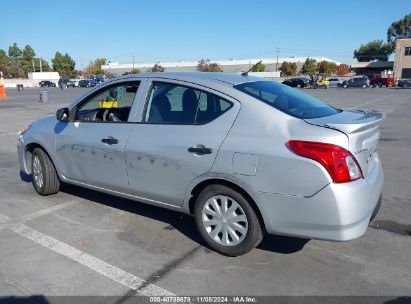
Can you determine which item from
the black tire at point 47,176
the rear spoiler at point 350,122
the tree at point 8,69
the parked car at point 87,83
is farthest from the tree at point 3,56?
the rear spoiler at point 350,122

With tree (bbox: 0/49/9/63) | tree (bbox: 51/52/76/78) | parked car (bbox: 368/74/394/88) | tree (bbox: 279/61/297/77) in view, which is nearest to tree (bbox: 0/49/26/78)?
tree (bbox: 0/49/9/63)

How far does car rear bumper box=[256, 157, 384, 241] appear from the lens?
9.84 feet

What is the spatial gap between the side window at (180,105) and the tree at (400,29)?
124449 millimetres

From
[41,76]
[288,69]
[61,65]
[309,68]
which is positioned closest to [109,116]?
[288,69]

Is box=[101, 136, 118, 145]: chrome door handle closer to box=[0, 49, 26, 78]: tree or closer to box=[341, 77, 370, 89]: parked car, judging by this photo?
box=[341, 77, 370, 89]: parked car

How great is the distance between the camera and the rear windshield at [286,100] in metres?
3.51

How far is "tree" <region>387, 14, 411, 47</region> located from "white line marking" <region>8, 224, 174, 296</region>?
125358 mm

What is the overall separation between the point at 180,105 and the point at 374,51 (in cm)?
12547

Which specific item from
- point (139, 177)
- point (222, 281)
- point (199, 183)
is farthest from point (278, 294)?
point (139, 177)

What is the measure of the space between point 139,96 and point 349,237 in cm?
252

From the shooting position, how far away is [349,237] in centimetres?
308

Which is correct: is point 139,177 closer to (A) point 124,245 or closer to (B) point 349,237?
(A) point 124,245

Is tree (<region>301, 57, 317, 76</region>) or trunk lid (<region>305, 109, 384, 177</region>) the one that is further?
tree (<region>301, 57, 317, 76</region>)

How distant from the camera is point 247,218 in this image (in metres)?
3.43
